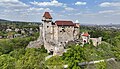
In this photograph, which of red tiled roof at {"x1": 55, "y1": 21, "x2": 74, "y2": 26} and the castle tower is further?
the castle tower

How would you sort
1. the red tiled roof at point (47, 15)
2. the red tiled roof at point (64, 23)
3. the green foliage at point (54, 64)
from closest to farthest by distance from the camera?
the green foliage at point (54, 64) → the red tiled roof at point (64, 23) → the red tiled roof at point (47, 15)

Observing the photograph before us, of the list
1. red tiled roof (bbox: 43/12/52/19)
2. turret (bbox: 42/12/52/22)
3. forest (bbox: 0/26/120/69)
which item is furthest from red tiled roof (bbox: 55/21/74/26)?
forest (bbox: 0/26/120/69)

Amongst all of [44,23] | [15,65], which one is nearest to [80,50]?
[15,65]

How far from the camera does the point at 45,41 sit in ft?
200

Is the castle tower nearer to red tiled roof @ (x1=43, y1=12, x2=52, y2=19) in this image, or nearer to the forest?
red tiled roof @ (x1=43, y1=12, x2=52, y2=19)

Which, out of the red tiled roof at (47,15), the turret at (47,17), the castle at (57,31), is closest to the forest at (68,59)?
the castle at (57,31)

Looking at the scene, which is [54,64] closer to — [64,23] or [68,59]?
[68,59]

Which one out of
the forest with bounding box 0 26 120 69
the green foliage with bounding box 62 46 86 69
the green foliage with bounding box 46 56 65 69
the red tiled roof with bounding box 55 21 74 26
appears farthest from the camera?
the red tiled roof with bounding box 55 21 74 26

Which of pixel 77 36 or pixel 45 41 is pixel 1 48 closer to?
pixel 45 41

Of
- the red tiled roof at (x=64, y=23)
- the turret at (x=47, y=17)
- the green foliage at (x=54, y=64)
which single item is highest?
the turret at (x=47, y=17)

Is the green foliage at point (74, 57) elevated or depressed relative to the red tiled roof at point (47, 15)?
depressed

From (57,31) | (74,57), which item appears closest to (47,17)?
(57,31)

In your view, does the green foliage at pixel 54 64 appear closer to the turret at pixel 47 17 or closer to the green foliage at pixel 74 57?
the green foliage at pixel 74 57

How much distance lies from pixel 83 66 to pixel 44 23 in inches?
843
